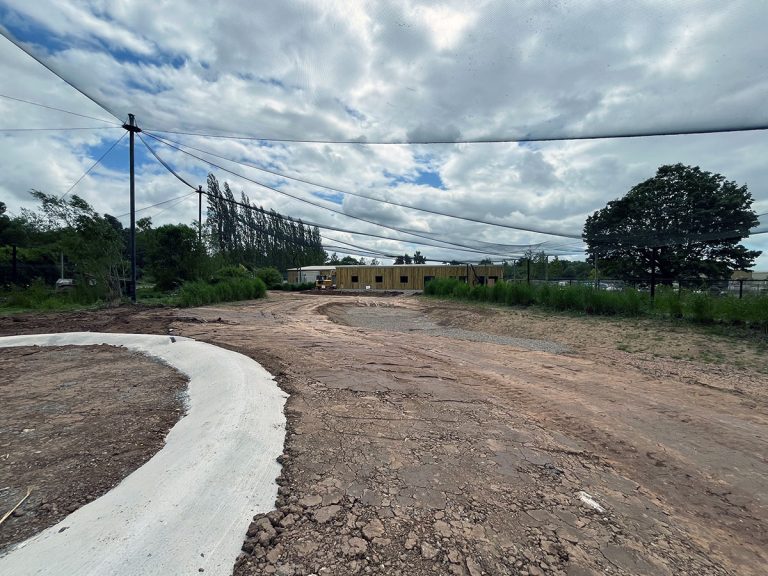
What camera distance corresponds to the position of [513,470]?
2.54 meters

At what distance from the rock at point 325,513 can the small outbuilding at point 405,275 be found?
118 feet

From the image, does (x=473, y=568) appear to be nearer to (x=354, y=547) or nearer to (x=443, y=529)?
(x=443, y=529)

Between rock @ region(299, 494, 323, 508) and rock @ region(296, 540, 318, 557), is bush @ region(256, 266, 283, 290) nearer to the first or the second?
rock @ region(299, 494, 323, 508)

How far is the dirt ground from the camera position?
1719 millimetres

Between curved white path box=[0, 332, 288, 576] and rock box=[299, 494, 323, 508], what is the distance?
0.17 m

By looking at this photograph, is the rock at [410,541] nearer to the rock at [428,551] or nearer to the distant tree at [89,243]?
the rock at [428,551]

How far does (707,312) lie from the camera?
386 inches

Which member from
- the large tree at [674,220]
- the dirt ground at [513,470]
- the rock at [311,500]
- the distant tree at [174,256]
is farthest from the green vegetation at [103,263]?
the large tree at [674,220]

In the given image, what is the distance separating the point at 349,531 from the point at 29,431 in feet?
9.40

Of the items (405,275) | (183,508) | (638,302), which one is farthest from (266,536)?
(405,275)

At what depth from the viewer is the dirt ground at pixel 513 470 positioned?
67.7 inches

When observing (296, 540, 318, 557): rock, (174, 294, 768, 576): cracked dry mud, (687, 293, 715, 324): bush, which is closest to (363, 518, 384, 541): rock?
(174, 294, 768, 576): cracked dry mud

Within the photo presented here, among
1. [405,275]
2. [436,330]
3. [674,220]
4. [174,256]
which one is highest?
[674,220]

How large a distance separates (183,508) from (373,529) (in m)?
0.94
